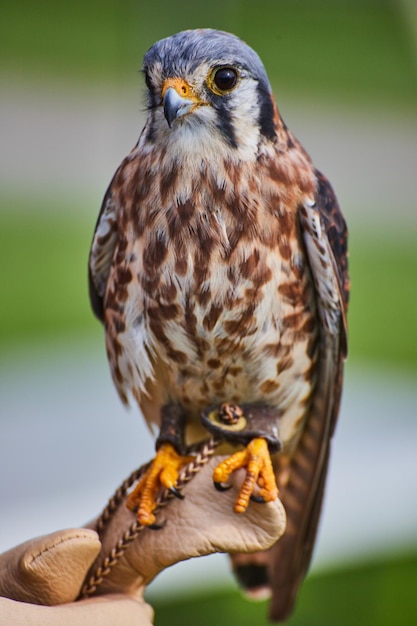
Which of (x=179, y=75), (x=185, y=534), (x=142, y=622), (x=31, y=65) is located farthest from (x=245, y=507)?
(x=31, y=65)

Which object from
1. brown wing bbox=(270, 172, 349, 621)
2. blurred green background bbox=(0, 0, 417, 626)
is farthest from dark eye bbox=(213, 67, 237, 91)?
blurred green background bbox=(0, 0, 417, 626)

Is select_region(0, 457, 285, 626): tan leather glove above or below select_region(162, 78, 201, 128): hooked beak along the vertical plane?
below

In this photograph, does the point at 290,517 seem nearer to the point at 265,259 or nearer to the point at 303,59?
the point at 265,259

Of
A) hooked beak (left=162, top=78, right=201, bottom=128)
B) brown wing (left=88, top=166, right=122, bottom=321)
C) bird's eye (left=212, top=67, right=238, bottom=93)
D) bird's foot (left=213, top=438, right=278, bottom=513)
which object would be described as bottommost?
bird's foot (left=213, top=438, right=278, bottom=513)

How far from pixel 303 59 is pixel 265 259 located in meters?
2.07

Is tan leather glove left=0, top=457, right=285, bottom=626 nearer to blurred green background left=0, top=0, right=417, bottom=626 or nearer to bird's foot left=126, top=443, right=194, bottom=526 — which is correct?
bird's foot left=126, top=443, right=194, bottom=526

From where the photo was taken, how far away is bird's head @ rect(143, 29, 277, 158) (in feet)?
3.84

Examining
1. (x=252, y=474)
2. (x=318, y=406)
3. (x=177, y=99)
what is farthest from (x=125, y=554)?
(x=177, y=99)

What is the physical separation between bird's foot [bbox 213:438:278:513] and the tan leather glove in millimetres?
17

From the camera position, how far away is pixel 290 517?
164 centimetres

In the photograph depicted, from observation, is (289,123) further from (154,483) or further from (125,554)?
(125,554)

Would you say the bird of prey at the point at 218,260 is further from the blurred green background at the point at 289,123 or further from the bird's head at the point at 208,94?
the blurred green background at the point at 289,123

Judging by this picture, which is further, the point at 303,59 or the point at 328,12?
the point at 303,59

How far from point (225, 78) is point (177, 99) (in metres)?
0.10
